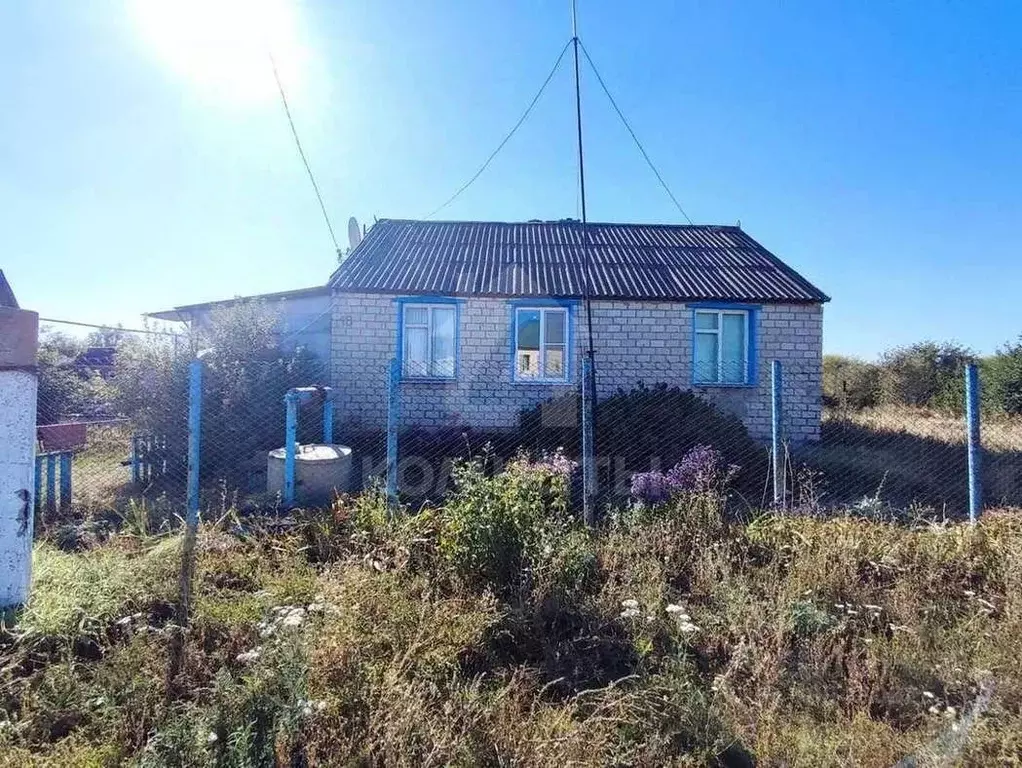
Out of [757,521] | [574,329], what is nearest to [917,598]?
[757,521]

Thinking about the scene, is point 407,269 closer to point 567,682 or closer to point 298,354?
point 298,354

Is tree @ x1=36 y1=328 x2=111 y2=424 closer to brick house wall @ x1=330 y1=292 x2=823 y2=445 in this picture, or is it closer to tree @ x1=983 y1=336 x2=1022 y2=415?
brick house wall @ x1=330 y1=292 x2=823 y2=445

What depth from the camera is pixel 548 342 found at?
1084cm

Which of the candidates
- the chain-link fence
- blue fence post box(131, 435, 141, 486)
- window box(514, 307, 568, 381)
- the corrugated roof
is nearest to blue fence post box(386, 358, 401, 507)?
the chain-link fence

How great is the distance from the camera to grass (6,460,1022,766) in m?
2.27

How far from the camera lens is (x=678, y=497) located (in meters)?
4.68

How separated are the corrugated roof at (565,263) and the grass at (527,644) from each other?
6809mm

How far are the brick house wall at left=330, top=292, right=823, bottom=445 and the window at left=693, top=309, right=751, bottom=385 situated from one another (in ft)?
0.85

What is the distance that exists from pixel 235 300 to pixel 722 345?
371 inches

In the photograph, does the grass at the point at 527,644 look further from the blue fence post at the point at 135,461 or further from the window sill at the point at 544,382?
the window sill at the point at 544,382

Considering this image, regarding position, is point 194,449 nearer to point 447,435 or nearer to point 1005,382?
point 447,435

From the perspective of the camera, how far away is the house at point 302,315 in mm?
10781

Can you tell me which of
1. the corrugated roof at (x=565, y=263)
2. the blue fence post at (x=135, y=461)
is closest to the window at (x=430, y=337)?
the corrugated roof at (x=565, y=263)

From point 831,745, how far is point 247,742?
2.39 m
